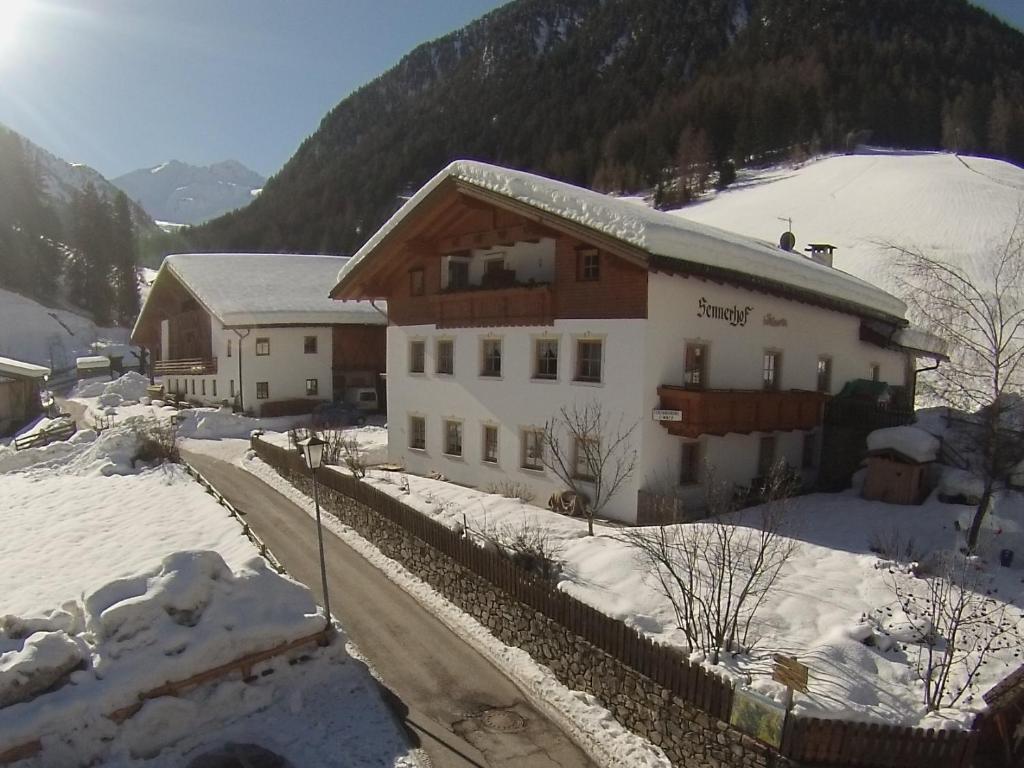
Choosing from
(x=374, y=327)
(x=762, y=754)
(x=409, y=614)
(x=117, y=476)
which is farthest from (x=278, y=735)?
(x=374, y=327)

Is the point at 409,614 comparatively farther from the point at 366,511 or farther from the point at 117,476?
the point at 117,476

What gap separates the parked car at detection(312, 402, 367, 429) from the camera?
36.8 m

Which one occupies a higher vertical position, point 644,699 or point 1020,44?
point 1020,44

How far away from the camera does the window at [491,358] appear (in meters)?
22.1

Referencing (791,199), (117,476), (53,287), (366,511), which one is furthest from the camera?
(53,287)

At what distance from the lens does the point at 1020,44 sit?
132 metres

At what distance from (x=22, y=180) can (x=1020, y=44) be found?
598 feet

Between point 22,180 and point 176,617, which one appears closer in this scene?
point 176,617

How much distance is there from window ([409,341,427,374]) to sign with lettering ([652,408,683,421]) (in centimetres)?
1070

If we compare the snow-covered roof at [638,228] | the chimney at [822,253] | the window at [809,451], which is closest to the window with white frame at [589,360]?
the snow-covered roof at [638,228]

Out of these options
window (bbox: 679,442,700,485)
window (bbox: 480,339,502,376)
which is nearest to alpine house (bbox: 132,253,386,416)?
window (bbox: 480,339,502,376)

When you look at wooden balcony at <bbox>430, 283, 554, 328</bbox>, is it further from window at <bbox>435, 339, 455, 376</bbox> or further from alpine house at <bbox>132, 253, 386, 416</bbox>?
alpine house at <bbox>132, 253, 386, 416</bbox>

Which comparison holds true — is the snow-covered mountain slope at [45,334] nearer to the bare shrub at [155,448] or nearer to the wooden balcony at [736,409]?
the bare shrub at [155,448]

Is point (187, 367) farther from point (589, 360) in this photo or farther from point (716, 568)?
point (716, 568)
